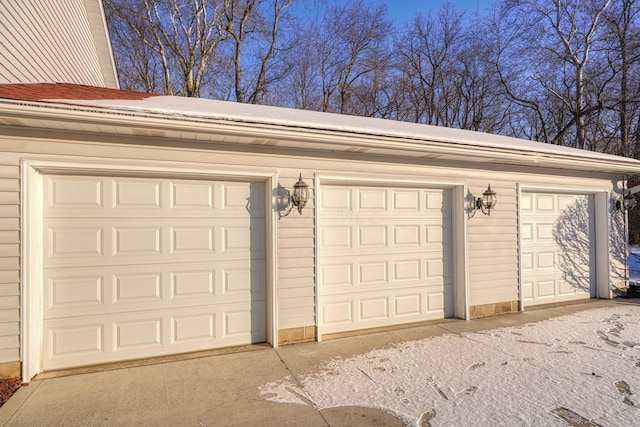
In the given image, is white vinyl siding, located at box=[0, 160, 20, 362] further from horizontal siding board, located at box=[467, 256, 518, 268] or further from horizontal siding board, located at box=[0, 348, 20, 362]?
horizontal siding board, located at box=[467, 256, 518, 268]

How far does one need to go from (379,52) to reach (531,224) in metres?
13.3

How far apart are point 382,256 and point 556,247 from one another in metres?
3.67

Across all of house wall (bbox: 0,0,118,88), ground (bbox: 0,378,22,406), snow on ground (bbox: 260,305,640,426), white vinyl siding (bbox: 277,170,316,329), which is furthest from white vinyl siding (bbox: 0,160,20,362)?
white vinyl siding (bbox: 277,170,316,329)

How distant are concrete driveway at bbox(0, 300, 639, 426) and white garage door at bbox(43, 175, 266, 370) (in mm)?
312

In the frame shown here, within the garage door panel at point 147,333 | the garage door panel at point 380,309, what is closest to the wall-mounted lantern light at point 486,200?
the garage door panel at point 380,309

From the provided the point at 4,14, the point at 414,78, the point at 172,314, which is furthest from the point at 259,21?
the point at 172,314

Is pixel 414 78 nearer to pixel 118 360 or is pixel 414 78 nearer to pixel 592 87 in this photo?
pixel 592 87

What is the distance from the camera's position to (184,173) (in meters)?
4.09

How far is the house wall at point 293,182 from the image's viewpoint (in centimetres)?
346

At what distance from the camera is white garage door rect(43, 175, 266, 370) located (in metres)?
3.74

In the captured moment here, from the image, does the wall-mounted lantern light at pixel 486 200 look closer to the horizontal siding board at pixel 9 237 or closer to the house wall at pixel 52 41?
the horizontal siding board at pixel 9 237

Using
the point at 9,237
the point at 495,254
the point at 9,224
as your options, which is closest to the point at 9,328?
the point at 9,237

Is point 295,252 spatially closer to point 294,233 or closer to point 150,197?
point 294,233

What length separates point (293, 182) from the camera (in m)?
4.54
